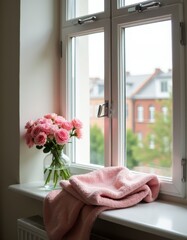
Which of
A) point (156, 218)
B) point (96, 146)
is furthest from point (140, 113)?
point (156, 218)

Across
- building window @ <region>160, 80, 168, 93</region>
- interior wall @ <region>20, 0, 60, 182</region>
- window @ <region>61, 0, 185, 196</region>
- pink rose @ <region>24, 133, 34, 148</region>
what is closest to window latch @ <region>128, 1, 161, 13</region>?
window @ <region>61, 0, 185, 196</region>

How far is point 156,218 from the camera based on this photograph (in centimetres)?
139

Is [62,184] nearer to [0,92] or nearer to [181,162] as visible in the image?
[181,162]

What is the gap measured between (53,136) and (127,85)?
486 millimetres

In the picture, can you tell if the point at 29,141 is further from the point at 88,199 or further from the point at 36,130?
the point at 88,199

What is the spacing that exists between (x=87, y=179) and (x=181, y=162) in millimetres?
450

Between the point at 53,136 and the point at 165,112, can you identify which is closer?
the point at 165,112

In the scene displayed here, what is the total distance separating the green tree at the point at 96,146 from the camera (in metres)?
1.99

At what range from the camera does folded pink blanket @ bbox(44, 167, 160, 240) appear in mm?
1479

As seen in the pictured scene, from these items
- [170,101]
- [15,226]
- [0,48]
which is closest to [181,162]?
[170,101]

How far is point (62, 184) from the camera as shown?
1.65 metres

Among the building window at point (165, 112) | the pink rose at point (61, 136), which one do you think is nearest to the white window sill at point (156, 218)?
the building window at point (165, 112)

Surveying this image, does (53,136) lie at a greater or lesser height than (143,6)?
lesser

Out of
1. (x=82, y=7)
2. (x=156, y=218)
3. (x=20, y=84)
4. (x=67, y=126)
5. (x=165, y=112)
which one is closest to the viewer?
(x=156, y=218)
